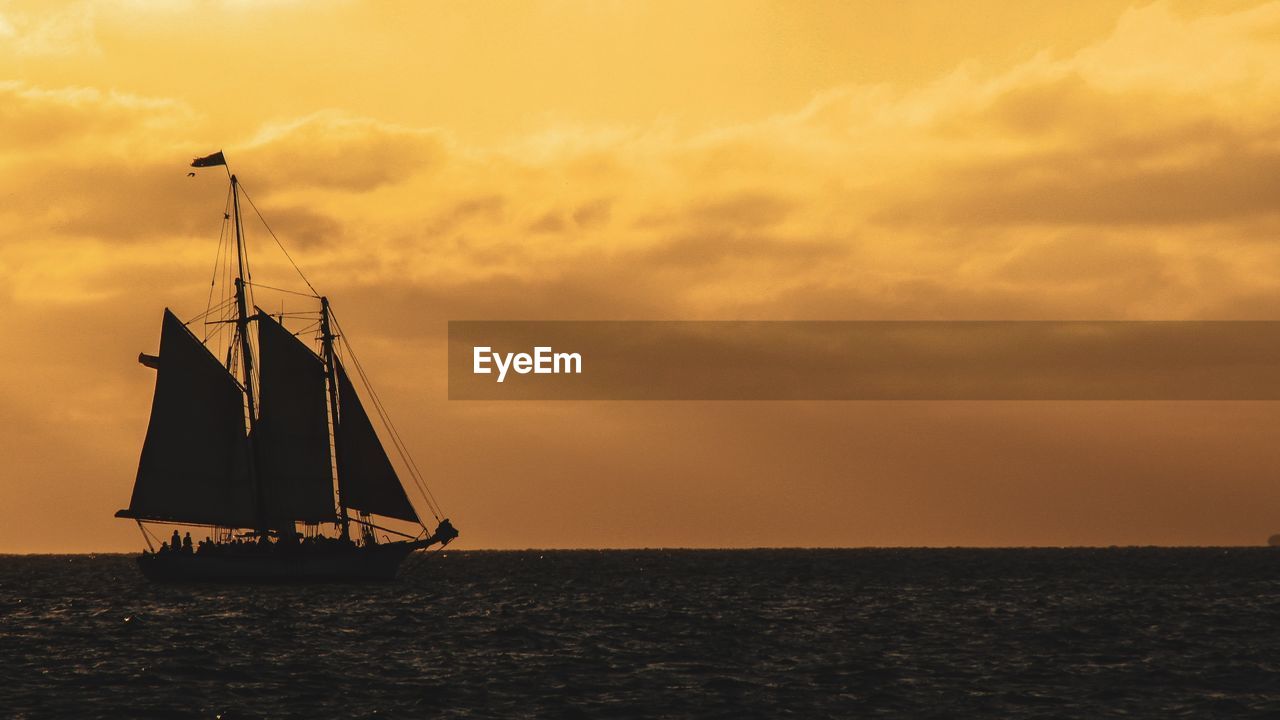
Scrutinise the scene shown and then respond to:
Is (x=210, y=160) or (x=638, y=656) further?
(x=210, y=160)

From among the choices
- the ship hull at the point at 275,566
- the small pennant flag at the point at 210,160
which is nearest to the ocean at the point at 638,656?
the ship hull at the point at 275,566

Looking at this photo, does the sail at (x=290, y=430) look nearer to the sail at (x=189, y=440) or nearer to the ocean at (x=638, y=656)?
the sail at (x=189, y=440)

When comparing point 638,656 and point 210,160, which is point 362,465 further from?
point 638,656

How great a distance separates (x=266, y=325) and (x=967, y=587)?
180ft

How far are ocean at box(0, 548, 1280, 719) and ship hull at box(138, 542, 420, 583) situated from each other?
2759 millimetres

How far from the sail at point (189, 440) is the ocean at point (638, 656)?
5.92m

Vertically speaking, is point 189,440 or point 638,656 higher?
point 189,440

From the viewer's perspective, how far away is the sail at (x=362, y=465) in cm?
9619

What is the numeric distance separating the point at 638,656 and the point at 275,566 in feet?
162

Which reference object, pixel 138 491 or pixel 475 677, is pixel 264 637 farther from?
pixel 138 491

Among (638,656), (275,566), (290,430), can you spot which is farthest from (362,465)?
(638,656)

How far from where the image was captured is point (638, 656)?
54.7 metres

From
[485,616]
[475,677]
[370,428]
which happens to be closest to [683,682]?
[475,677]

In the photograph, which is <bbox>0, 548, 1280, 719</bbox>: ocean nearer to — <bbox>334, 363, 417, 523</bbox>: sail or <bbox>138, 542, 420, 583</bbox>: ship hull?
<bbox>138, 542, 420, 583</bbox>: ship hull
